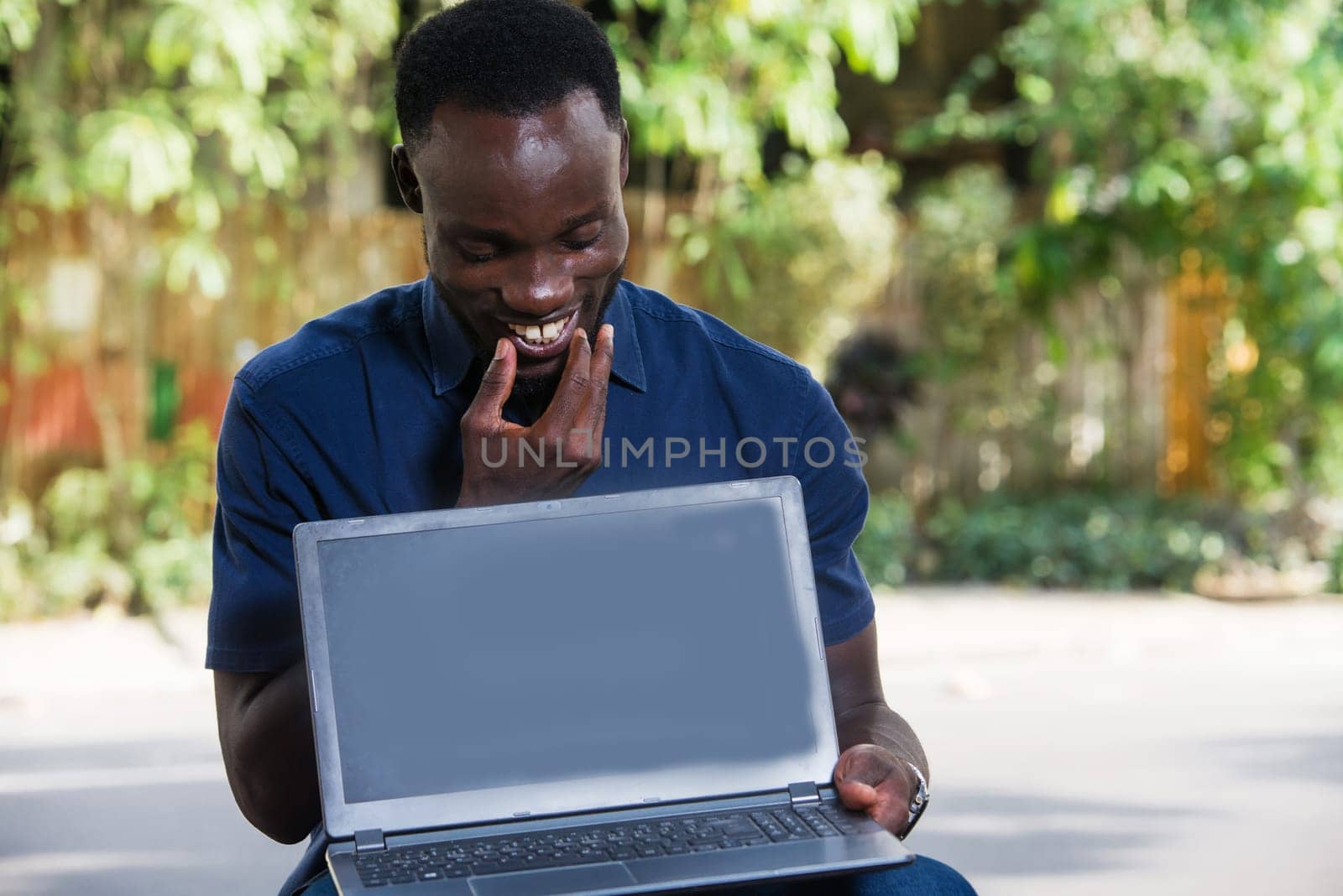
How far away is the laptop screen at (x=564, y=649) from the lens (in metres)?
1.75

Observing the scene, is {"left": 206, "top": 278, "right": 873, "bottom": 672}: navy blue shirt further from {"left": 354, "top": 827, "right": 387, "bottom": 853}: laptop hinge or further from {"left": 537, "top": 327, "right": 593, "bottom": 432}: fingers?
{"left": 354, "top": 827, "right": 387, "bottom": 853}: laptop hinge

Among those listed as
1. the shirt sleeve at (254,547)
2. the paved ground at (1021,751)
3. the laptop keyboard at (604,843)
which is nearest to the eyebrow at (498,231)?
the shirt sleeve at (254,547)

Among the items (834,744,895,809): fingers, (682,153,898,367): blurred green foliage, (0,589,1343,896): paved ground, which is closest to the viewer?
(834,744,895,809): fingers

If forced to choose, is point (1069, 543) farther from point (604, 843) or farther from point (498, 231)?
point (604, 843)

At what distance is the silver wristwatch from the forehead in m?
0.81

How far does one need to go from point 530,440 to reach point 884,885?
666 millimetres

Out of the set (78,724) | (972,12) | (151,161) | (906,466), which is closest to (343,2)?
(151,161)

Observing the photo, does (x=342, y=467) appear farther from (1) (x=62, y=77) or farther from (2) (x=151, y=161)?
(1) (x=62, y=77)

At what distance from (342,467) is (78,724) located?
470cm

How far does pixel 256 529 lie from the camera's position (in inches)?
80.9

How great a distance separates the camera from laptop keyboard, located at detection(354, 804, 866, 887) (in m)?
1.67

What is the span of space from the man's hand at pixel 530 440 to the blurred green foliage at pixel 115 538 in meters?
6.64

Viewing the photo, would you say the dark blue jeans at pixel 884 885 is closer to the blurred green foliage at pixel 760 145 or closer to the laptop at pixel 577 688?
the laptop at pixel 577 688

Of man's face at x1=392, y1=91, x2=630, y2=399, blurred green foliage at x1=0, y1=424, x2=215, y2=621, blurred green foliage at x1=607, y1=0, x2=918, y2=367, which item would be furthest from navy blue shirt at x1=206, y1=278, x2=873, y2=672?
blurred green foliage at x1=0, y1=424, x2=215, y2=621
